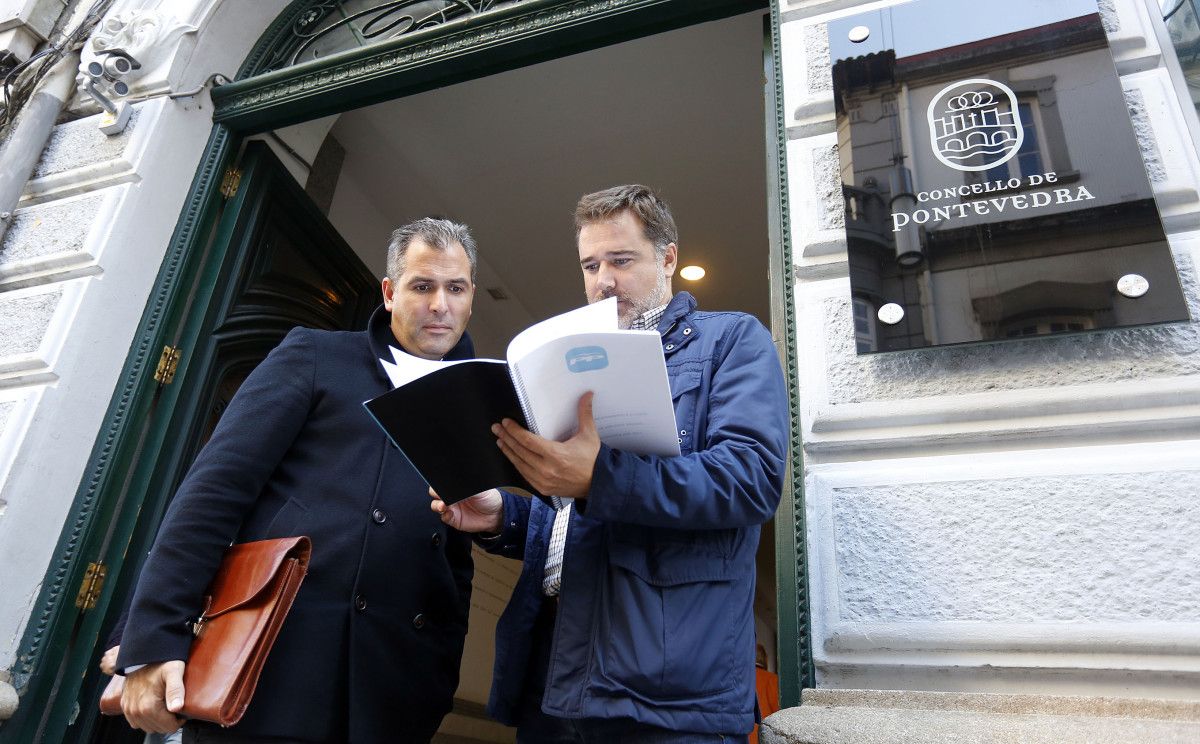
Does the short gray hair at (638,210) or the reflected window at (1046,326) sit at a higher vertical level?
the short gray hair at (638,210)

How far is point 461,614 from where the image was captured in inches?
79.8

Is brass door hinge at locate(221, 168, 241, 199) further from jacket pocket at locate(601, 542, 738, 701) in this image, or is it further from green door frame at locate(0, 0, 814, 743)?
jacket pocket at locate(601, 542, 738, 701)

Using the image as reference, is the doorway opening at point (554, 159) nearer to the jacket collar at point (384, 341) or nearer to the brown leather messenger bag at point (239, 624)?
the jacket collar at point (384, 341)

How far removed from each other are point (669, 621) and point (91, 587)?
266cm

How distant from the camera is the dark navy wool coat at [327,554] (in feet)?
5.54

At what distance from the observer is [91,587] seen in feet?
10.2

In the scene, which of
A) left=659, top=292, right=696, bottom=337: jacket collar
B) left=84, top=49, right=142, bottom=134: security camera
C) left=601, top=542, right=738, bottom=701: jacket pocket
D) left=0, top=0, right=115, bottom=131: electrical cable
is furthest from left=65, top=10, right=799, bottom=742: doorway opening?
left=601, top=542, right=738, bottom=701: jacket pocket

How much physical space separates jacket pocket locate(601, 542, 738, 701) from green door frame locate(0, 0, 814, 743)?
0.64 metres

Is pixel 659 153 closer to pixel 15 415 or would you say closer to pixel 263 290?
pixel 263 290

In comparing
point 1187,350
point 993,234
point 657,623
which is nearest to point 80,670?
point 657,623

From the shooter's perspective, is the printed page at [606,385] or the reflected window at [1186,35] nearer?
the printed page at [606,385]

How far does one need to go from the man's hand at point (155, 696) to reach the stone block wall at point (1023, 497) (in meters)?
1.31

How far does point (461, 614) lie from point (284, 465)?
55 centimetres

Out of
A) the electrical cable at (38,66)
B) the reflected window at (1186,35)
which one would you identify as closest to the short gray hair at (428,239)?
the reflected window at (1186,35)
